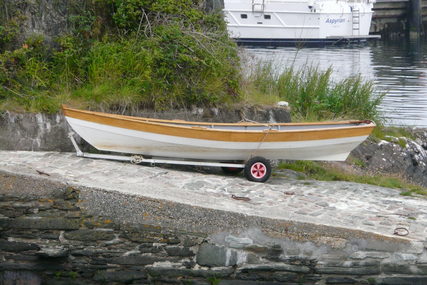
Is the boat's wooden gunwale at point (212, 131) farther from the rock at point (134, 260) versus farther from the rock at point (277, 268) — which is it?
the rock at point (277, 268)

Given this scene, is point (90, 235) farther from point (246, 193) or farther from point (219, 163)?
point (219, 163)

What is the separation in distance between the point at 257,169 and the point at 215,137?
0.77 metres

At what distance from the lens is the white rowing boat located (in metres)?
9.30

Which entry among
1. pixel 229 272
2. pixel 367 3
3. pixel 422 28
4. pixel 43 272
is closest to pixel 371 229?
pixel 229 272

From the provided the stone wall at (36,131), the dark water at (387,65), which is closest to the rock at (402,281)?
the stone wall at (36,131)

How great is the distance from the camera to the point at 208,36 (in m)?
11.3

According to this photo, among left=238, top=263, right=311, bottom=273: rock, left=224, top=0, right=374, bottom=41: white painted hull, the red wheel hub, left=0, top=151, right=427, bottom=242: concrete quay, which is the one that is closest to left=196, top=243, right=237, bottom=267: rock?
left=238, top=263, right=311, bottom=273: rock

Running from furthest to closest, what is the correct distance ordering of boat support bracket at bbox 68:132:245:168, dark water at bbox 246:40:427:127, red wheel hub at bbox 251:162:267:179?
dark water at bbox 246:40:427:127, red wheel hub at bbox 251:162:267:179, boat support bracket at bbox 68:132:245:168

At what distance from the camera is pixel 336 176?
37.0 feet

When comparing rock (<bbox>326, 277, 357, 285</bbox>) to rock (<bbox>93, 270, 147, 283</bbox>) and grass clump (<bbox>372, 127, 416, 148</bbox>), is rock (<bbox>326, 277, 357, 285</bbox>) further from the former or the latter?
grass clump (<bbox>372, 127, 416, 148</bbox>)

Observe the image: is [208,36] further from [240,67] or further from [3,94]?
[3,94]

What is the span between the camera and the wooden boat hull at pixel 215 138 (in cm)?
930

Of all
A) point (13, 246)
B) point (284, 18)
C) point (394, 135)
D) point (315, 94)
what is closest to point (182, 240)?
point (13, 246)

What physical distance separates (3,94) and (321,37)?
31.4 metres
